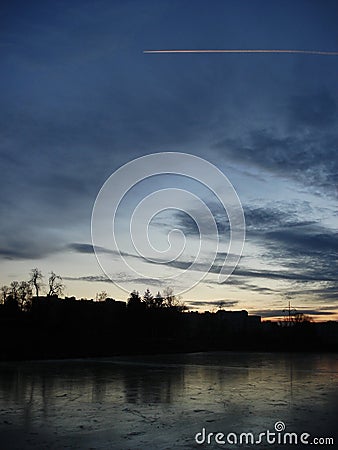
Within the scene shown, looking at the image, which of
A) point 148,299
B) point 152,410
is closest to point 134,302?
point 148,299

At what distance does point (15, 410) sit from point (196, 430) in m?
5.10

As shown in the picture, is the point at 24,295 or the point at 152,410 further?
the point at 24,295

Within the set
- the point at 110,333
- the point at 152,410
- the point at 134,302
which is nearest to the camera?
the point at 152,410

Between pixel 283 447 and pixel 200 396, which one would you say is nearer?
pixel 283 447

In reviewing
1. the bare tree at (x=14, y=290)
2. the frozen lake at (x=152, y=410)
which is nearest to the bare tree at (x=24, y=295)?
the bare tree at (x=14, y=290)

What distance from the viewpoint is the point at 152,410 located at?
531 inches

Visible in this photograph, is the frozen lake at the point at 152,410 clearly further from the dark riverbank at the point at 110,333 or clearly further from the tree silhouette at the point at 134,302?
the tree silhouette at the point at 134,302

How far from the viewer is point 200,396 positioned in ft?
54.4

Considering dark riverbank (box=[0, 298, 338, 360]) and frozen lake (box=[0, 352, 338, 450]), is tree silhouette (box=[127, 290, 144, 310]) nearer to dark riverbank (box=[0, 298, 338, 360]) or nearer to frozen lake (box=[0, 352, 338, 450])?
dark riverbank (box=[0, 298, 338, 360])

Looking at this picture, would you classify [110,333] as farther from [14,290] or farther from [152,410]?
[152,410]

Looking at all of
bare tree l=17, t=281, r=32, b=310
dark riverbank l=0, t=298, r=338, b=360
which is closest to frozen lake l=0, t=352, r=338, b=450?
dark riverbank l=0, t=298, r=338, b=360

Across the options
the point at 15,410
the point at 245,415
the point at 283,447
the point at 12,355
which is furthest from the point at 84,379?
the point at 12,355

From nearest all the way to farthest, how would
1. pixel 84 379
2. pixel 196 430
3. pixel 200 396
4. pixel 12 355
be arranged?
pixel 196 430, pixel 200 396, pixel 84 379, pixel 12 355

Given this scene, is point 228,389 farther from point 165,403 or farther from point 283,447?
point 283,447
